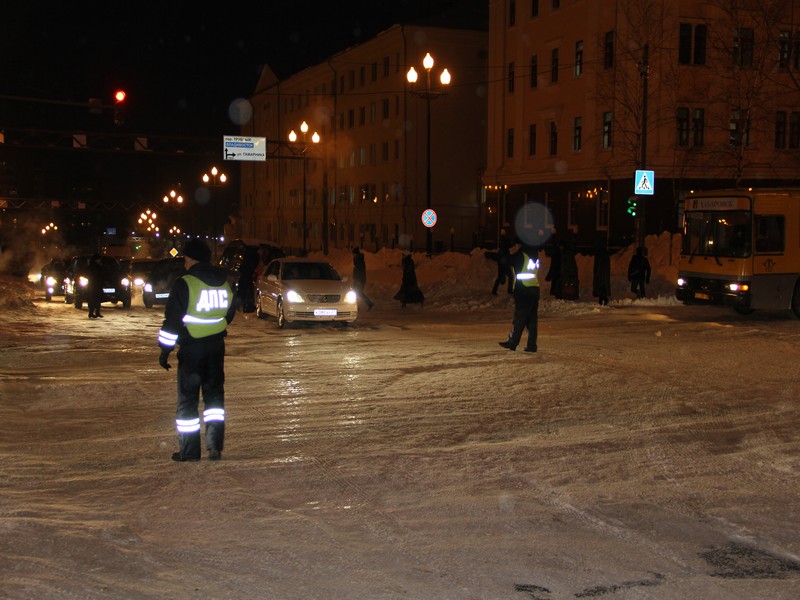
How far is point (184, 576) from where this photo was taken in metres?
5.24

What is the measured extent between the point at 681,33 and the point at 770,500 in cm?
3738

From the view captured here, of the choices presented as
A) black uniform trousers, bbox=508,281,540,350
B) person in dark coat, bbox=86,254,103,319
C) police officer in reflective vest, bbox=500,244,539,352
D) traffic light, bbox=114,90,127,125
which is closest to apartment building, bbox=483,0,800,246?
traffic light, bbox=114,90,127,125

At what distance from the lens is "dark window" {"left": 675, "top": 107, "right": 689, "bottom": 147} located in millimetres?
40844

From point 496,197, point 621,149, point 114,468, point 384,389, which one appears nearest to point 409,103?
point 496,197

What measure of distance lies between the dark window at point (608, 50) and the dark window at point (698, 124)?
446cm

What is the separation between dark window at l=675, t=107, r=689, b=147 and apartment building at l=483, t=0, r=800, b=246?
0.05 meters

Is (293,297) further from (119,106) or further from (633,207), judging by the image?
(633,207)

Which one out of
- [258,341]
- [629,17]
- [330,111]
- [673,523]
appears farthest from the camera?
[330,111]

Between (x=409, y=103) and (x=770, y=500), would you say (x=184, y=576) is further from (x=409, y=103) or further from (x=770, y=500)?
(x=409, y=103)

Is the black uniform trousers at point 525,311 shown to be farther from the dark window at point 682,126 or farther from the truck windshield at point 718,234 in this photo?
the dark window at point 682,126

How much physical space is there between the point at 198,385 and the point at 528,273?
26.0ft

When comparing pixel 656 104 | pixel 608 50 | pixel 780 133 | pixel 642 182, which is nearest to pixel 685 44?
pixel 656 104

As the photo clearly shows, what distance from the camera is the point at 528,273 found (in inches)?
575

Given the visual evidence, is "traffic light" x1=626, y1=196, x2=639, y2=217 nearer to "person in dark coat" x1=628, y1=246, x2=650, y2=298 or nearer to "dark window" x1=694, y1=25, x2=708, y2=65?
"person in dark coat" x1=628, y1=246, x2=650, y2=298
